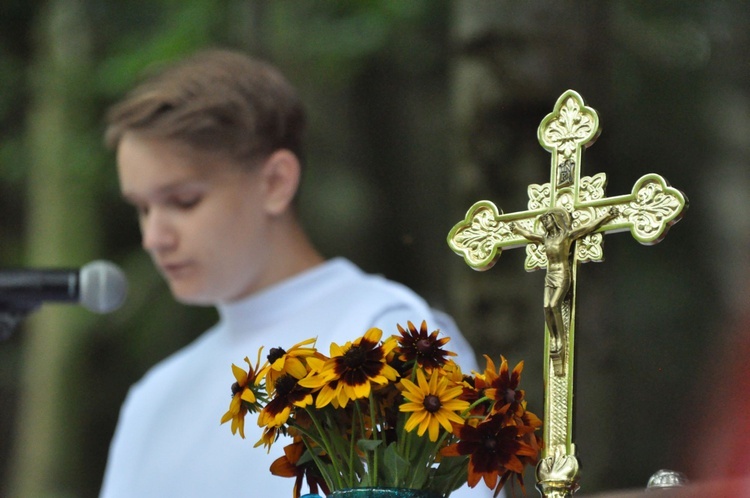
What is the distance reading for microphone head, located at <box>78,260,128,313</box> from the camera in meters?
2.98

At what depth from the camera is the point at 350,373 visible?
1946 millimetres

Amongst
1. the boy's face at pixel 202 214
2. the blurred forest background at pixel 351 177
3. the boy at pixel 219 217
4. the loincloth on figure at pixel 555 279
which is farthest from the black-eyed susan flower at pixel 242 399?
the blurred forest background at pixel 351 177

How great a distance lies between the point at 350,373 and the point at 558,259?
1.20 ft

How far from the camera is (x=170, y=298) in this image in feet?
24.9

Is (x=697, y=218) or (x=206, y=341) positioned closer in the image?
(x=206, y=341)

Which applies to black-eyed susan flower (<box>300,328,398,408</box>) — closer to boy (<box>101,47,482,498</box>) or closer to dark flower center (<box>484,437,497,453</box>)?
dark flower center (<box>484,437,497,453</box>)

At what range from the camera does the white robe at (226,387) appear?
3.78 m

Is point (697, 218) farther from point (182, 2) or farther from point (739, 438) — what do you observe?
point (739, 438)

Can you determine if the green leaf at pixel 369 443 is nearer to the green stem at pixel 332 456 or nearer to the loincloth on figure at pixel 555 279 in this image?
the green stem at pixel 332 456

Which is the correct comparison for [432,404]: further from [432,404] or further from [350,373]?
[350,373]

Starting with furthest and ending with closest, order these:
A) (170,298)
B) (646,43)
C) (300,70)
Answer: (170,298), (300,70), (646,43)

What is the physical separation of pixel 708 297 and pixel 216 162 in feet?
12.2

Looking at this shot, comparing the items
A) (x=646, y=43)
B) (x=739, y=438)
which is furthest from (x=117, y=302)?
(x=646, y=43)

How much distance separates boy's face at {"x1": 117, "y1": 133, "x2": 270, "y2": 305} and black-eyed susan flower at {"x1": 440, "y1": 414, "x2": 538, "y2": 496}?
2.30m
